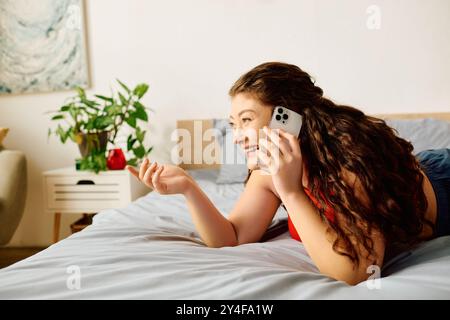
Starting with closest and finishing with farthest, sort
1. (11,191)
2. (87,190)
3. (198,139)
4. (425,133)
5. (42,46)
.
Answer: (425,133), (11,191), (87,190), (198,139), (42,46)

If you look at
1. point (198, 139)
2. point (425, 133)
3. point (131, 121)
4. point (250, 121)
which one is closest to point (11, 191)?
point (131, 121)

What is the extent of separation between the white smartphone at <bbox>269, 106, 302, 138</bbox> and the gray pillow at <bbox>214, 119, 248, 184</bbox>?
1068 millimetres

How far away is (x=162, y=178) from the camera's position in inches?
37.6

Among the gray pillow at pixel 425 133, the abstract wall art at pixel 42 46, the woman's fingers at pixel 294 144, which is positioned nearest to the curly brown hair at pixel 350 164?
the woman's fingers at pixel 294 144

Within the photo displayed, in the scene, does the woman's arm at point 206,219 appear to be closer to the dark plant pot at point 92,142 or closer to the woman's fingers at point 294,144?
the woman's fingers at point 294,144

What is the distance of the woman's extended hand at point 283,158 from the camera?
77 cm

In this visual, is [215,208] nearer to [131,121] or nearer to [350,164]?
[350,164]

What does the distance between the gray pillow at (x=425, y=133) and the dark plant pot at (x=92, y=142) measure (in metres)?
1.58

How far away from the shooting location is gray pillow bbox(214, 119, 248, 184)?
1986mm

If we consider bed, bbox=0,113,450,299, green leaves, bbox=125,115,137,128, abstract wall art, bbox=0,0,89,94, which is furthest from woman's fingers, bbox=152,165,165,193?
abstract wall art, bbox=0,0,89,94

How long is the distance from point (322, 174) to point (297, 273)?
0.80 feet

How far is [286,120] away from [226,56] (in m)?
1.65

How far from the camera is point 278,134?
2.59ft

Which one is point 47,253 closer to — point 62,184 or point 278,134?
point 278,134
